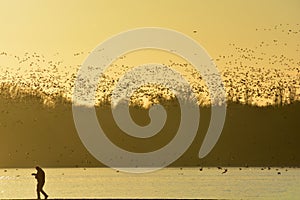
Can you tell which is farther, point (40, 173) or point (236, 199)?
point (236, 199)

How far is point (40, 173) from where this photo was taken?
185 ft

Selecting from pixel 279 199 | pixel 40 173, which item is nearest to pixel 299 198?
pixel 279 199

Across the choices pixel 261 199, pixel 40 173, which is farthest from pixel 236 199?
pixel 40 173

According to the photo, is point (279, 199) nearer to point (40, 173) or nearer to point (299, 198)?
point (299, 198)

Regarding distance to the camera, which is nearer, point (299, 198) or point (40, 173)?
point (40, 173)

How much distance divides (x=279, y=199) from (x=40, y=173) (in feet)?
159

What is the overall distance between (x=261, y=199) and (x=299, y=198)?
14.0ft

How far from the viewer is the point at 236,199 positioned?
9588 cm

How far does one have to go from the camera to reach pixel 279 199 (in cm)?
10031

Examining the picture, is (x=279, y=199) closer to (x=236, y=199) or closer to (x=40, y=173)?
(x=236, y=199)

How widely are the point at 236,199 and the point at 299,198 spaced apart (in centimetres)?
725

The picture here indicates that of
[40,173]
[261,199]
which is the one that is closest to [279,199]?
[261,199]

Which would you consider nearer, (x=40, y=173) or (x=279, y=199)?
(x=40, y=173)

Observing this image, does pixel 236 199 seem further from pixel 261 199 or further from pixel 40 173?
pixel 40 173
